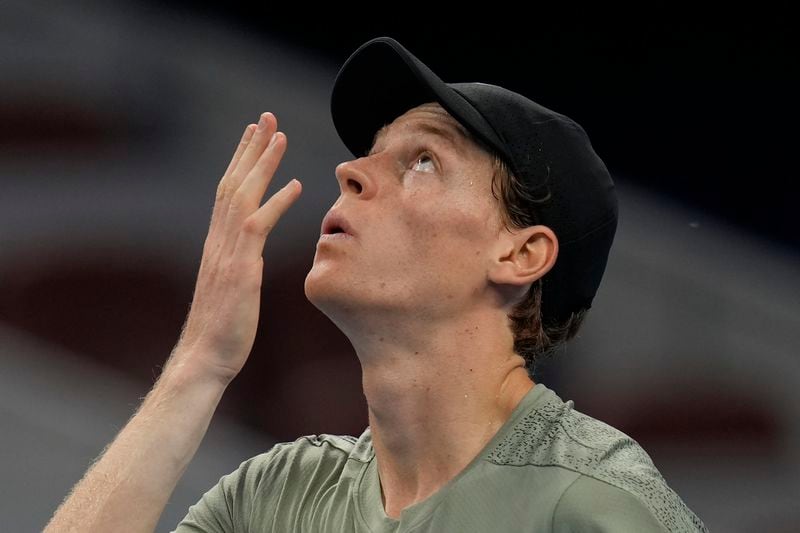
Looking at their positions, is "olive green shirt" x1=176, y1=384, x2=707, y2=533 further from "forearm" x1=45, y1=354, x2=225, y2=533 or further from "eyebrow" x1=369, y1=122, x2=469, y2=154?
"eyebrow" x1=369, y1=122, x2=469, y2=154

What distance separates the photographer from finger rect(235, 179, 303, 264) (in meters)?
1.53

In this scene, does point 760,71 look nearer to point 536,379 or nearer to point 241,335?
point 536,379

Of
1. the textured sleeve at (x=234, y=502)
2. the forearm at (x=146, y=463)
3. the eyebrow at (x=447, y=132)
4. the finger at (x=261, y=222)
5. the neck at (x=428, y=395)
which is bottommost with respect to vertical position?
the textured sleeve at (x=234, y=502)

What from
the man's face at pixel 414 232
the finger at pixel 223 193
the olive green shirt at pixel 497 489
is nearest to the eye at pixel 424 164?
the man's face at pixel 414 232

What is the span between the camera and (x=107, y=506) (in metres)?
1.46

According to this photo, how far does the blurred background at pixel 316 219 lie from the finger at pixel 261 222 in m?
1.20

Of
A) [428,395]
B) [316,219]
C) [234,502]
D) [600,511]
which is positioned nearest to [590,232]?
[428,395]

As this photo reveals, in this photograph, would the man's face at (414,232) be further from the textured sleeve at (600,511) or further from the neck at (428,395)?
the textured sleeve at (600,511)

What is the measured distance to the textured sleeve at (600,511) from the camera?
50.0 inches

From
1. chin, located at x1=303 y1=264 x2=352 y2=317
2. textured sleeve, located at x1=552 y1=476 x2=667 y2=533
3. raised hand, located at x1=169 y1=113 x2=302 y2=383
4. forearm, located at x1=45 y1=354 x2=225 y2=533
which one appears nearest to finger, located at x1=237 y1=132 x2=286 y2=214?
raised hand, located at x1=169 y1=113 x2=302 y2=383

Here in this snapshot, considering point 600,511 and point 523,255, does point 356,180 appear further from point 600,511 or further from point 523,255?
point 600,511

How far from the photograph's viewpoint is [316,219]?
2.83m

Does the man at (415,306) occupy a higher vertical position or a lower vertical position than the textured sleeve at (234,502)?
Result: higher

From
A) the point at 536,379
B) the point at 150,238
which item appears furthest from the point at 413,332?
the point at 150,238
